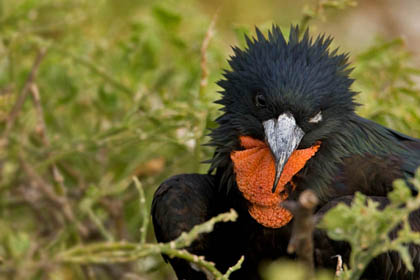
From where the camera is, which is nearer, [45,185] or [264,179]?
[264,179]

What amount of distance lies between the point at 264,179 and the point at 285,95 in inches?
13.7

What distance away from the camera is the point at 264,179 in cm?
292

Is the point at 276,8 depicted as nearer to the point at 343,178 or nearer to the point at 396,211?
the point at 343,178

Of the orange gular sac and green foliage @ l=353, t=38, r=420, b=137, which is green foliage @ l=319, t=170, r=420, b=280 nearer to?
the orange gular sac

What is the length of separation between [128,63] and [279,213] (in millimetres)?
1752

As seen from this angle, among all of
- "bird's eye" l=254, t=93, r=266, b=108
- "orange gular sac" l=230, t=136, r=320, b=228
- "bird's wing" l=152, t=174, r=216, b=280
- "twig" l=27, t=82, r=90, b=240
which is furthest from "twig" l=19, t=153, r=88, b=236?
"bird's eye" l=254, t=93, r=266, b=108

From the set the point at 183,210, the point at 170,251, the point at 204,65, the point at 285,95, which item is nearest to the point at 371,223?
the point at 170,251

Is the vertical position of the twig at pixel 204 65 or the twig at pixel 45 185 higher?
the twig at pixel 204 65

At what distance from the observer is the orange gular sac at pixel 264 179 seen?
290 cm

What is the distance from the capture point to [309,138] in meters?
2.88

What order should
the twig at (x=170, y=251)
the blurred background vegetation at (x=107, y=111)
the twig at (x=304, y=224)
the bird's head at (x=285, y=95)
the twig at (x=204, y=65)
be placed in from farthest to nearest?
the blurred background vegetation at (x=107, y=111), the twig at (x=204, y=65), the bird's head at (x=285, y=95), the twig at (x=170, y=251), the twig at (x=304, y=224)

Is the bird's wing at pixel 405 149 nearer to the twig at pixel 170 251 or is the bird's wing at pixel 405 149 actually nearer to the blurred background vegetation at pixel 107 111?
the blurred background vegetation at pixel 107 111

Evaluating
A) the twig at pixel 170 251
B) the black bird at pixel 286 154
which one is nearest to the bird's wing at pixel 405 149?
the black bird at pixel 286 154

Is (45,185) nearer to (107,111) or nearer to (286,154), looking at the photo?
(107,111)
